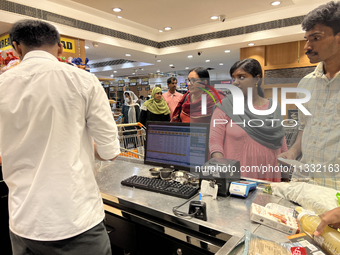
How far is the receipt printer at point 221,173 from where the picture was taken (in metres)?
1.23

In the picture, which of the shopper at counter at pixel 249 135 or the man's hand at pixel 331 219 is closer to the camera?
the man's hand at pixel 331 219

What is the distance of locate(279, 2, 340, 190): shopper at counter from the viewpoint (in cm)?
112

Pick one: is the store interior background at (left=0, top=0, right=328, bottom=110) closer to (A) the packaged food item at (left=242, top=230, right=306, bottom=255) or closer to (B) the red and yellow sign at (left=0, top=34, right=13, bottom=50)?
(B) the red and yellow sign at (left=0, top=34, right=13, bottom=50)

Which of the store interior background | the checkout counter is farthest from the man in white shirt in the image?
the store interior background

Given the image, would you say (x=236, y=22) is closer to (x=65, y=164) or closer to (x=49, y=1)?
(x=49, y=1)

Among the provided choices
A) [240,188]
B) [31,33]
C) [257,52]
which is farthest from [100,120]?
[257,52]

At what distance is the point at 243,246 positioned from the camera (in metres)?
0.85

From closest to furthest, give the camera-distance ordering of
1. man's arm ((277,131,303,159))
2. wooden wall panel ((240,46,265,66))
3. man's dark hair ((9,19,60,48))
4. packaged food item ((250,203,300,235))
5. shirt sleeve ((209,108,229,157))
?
1. packaged food item ((250,203,300,235))
2. man's dark hair ((9,19,60,48))
3. man's arm ((277,131,303,159))
4. shirt sleeve ((209,108,229,157))
5. wooden wall panel ((240,46,265,66))

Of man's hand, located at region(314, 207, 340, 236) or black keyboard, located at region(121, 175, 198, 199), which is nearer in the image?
man's hand, located at region(314, 207, 340, 236)

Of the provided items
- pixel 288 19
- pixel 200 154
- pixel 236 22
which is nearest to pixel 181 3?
pixel 236 22

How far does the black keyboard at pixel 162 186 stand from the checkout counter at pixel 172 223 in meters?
0.03

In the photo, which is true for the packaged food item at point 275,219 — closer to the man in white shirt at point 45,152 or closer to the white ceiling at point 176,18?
the man in white shirt at point 45,152

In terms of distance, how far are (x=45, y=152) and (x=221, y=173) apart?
0.83 m

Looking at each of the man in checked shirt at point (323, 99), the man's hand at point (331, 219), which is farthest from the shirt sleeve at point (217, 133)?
the man's hand at point (331, 219)
